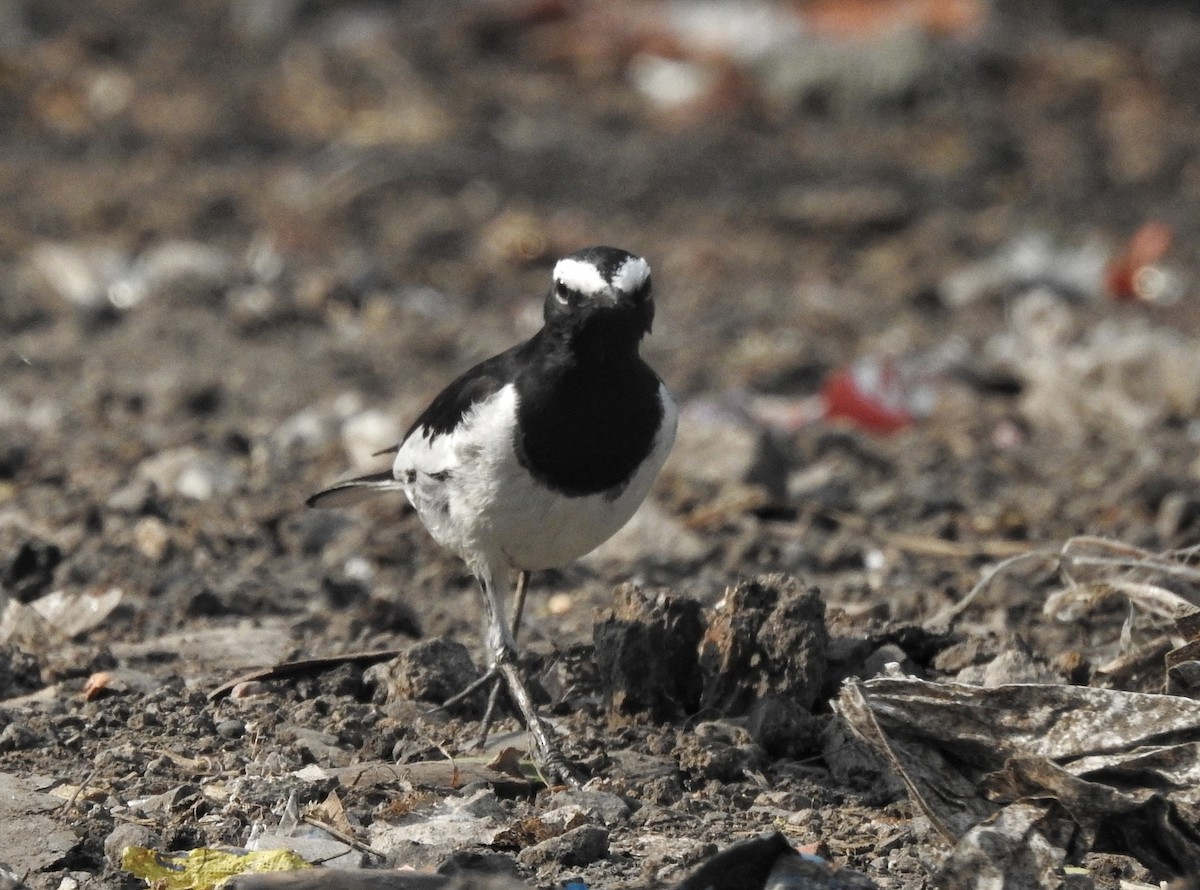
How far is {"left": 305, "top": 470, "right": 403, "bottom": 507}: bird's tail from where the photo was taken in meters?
5.23

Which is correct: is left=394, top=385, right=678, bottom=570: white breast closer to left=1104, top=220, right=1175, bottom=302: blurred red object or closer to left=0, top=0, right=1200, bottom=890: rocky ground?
left=0, top=0, right=1200, bottom=890: rocky ground

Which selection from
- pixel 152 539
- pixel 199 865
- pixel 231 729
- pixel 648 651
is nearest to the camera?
pixel 199 865

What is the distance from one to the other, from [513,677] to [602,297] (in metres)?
0.96

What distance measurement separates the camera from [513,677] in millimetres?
4422

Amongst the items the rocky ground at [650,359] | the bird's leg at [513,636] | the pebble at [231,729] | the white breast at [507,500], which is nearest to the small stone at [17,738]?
the rocky ground at [650,359]

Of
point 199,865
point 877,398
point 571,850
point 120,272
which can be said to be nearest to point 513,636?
point 571,850

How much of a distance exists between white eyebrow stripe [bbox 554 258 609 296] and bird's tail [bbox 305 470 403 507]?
104cm

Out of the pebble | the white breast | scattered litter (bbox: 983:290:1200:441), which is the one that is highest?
the white breast

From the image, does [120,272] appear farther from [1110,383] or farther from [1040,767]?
[1040,767]

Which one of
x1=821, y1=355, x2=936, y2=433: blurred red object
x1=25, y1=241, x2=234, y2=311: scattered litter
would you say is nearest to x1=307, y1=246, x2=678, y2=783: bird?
x1=821, y1=355, x2=936, y2=433: blurred red object

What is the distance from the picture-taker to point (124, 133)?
11945 mm

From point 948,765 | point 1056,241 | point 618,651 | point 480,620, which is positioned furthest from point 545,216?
point 948,765

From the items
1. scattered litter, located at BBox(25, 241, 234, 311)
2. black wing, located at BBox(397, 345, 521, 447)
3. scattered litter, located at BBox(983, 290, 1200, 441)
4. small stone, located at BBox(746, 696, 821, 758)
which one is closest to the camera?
small stone, located at BBox(746, 696, 821, 758)

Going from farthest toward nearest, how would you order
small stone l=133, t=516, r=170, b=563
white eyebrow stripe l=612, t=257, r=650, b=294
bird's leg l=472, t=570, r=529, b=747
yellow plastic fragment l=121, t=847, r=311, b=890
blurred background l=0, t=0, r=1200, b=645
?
blurred background l=0, t=0, r=1200, b=645, small stone l=133, t=516, r=170, b=563, bird's leg l=472, t=570, r=529, b=747, white eyebrow stripe l=612, t=257, r=650, b=294, yellow plastic fragment l=121, t=847, r=311, b=890
